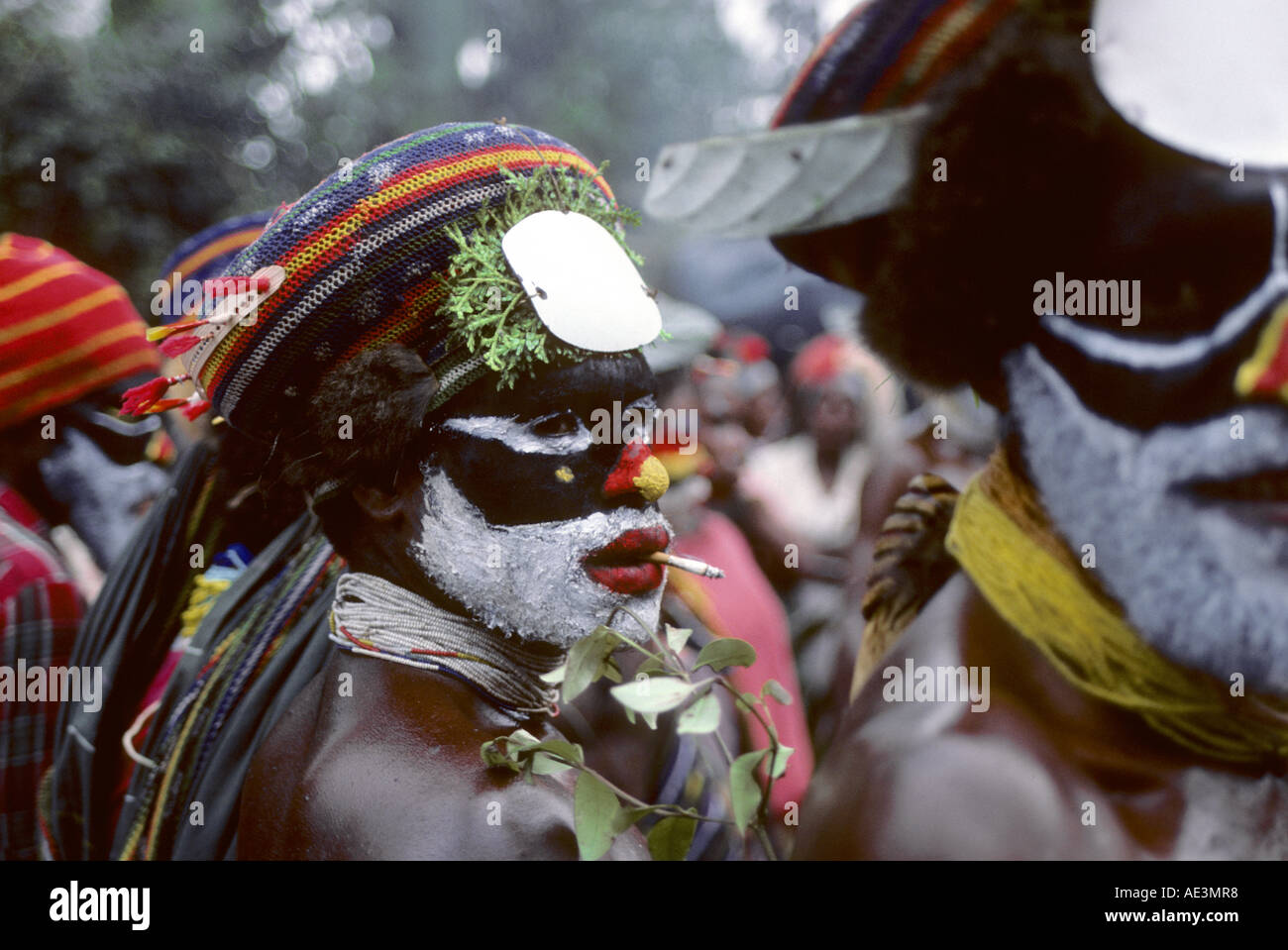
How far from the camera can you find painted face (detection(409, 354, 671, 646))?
1938 mm

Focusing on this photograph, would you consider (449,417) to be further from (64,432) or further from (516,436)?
(64,432)

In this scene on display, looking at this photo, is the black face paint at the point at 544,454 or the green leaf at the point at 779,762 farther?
the black face paint at the point at 544,454

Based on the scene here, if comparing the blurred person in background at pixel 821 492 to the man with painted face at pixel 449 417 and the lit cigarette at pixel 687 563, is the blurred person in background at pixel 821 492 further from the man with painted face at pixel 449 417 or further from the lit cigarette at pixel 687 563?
the man with painted face at pixel 449 417

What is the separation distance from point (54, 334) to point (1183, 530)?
9.73 feet

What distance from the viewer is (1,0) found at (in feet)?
20.1

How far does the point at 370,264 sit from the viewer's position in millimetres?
1905

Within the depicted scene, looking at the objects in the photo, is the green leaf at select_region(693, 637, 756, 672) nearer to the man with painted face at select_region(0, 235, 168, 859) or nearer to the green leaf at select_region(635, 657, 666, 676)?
the green leaf at select_region(635, 657, 666, 676)

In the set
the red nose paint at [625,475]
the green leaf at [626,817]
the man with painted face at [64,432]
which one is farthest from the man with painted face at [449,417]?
the man with painted face at [64,432]

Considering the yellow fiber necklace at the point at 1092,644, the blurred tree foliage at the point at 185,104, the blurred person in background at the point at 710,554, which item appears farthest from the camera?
the blurred tree foliage at the point at 185,104

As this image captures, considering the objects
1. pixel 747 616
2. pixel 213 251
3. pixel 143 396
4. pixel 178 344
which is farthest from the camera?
pixel 747 616

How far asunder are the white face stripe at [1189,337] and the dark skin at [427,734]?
73 centimetres

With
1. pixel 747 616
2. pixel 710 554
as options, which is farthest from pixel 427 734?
pixel 710 554

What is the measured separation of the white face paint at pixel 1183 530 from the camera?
1.78 metres

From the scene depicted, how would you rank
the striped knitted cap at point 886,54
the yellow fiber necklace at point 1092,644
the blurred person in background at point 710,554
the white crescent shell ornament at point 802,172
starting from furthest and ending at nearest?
the blurred person in background at point 710,554
the white crescent shell ornament at point 802,172
the striped knitted cap at point 886,54
the yellow fiber necklace at point 1092,644
